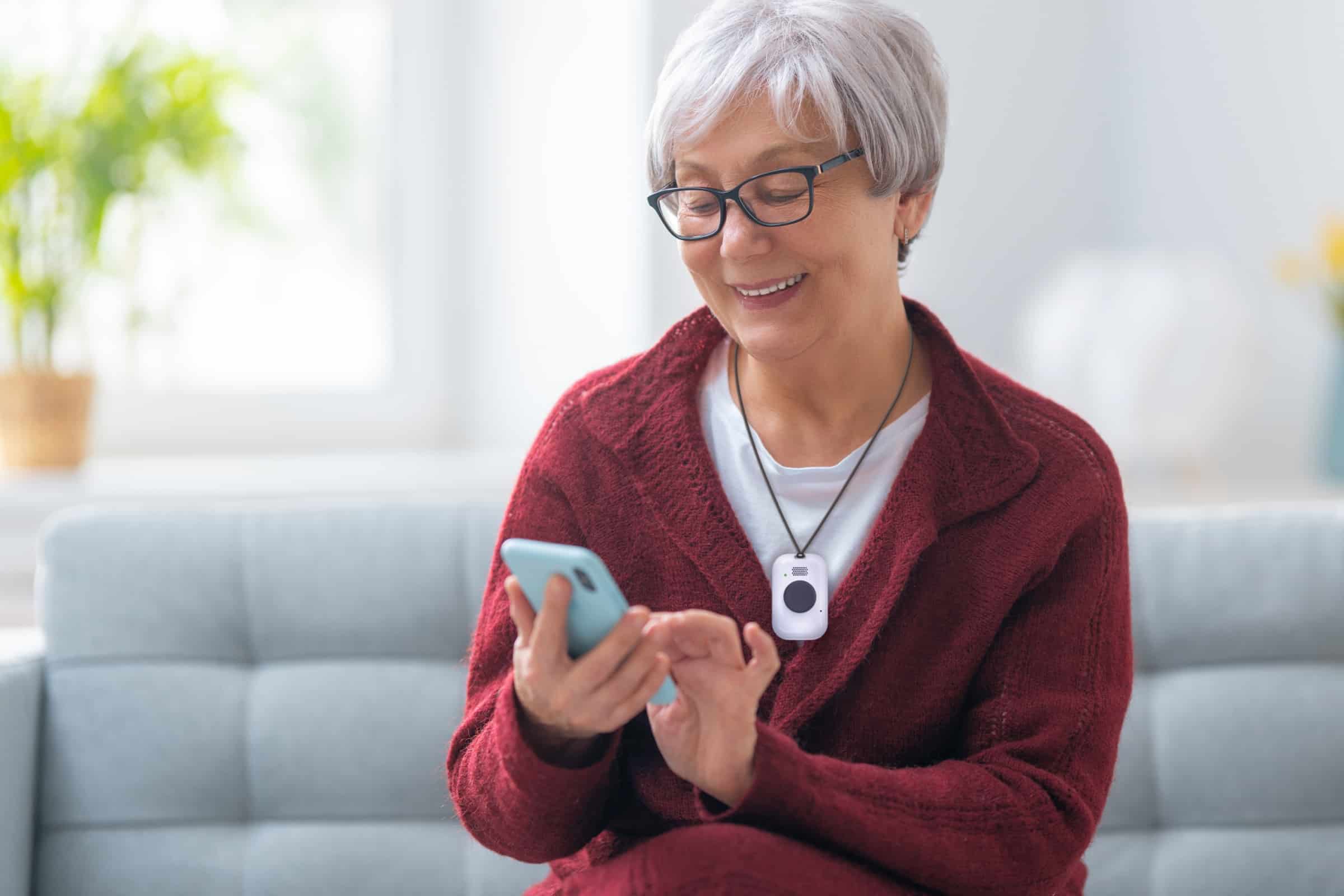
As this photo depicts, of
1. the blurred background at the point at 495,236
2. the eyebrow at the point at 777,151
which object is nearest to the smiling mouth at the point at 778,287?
the eyebrow at the point at 777,151

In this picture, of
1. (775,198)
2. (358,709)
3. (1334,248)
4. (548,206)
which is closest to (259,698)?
(358,709)

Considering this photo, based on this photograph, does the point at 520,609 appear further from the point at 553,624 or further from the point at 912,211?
the point at 912,211

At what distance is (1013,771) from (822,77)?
0.58 meters

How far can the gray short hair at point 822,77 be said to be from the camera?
1.07 meters

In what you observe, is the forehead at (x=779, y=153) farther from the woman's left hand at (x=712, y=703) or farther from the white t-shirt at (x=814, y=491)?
the woman's left hand at (x=712, y=703)

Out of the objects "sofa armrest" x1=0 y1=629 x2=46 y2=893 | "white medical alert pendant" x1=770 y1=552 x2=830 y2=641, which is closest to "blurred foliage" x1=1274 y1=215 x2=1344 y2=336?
"white medical alert pendant" x1=770 y1=552 x2=830 y2=641

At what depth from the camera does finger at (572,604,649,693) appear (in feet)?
2.97

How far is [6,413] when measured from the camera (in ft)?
7.09

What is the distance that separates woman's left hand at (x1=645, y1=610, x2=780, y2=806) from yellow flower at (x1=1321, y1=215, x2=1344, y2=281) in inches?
63.2

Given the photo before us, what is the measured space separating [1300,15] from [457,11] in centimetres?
157

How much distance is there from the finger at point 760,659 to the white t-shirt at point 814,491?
0.21 m

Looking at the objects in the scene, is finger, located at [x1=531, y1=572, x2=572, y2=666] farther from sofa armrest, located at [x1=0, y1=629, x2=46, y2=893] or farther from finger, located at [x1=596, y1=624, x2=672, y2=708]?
sofa armrest, located at [x1=0, y1=629, x2=46, y2=893]

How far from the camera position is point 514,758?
1.01 m

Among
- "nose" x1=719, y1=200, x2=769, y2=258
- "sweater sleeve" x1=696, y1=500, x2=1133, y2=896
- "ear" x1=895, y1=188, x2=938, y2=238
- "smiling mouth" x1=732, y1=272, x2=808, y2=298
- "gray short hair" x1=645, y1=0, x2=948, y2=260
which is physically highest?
"gray short hair" x1=645, y1=0, x2=948, y2=260
